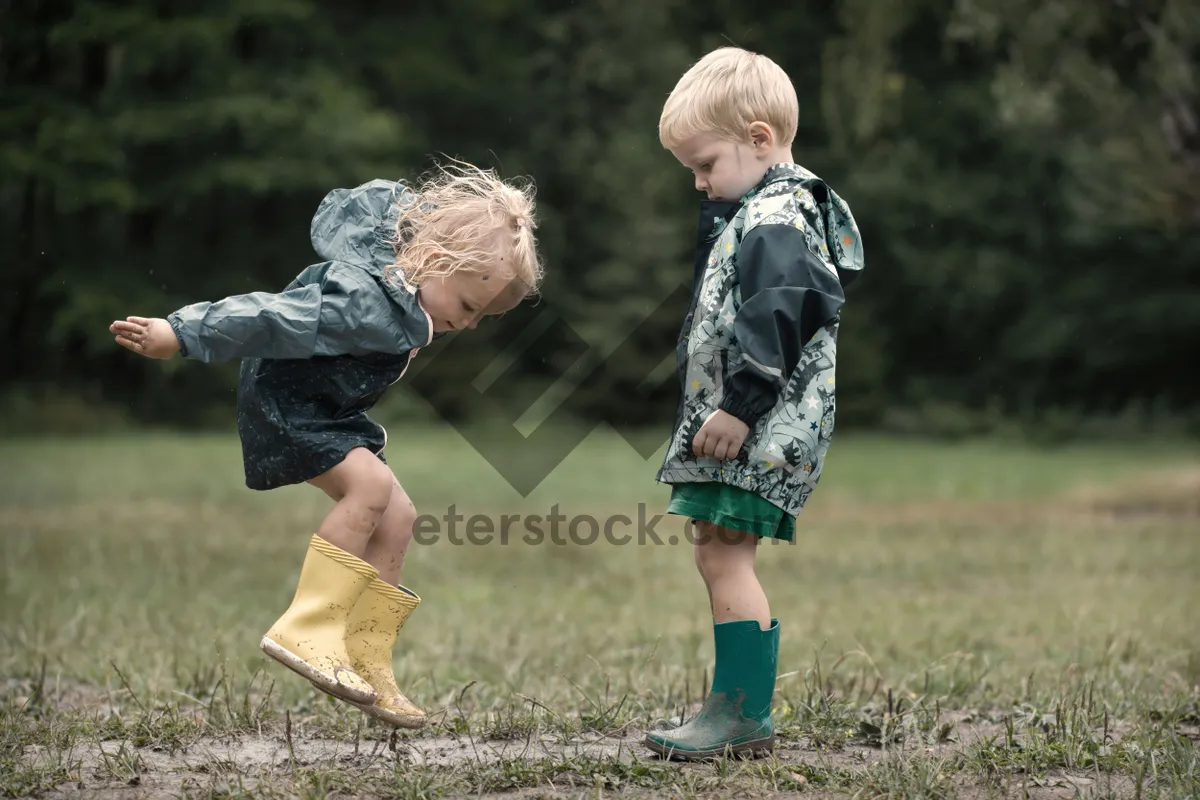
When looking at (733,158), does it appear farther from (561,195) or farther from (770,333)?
(561,195)

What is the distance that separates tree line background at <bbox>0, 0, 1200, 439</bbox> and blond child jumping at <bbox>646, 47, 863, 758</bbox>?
16519mm

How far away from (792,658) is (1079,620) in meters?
1.83

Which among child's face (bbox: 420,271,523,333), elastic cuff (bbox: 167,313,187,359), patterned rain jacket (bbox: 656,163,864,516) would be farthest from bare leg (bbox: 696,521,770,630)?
elastic cuff (bbox: 167,313,187,359)

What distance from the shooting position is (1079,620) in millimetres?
6414

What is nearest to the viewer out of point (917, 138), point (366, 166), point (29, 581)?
point (29, 581)

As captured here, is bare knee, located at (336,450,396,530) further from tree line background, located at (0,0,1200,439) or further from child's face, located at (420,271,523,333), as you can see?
tree line background, located at (0,0,1200,439)

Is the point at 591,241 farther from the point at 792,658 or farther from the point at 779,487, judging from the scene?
the point at 779,487

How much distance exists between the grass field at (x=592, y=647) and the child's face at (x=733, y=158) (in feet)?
4.76

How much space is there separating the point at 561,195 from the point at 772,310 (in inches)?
842

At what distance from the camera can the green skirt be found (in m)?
3.28

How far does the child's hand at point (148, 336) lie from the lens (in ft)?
10.0

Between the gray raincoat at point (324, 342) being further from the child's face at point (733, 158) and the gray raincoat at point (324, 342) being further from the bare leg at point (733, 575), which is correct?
the bare leg at point (733, 575)

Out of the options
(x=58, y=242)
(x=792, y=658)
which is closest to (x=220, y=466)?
(x=792, y=658)

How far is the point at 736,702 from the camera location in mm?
3398
